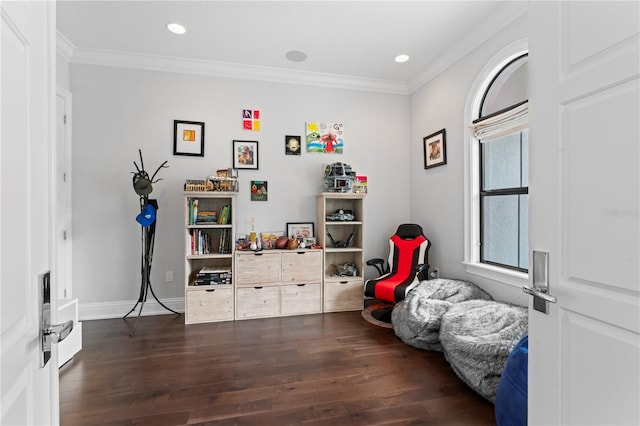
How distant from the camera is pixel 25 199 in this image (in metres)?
0.61

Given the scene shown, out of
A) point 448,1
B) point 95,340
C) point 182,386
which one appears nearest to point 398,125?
point 448,1

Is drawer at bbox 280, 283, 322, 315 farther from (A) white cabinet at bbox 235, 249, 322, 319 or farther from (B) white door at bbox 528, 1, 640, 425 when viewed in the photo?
(B) white door at bbox 528, 1, 640, 425

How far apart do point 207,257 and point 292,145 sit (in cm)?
170

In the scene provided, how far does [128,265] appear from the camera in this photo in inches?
135

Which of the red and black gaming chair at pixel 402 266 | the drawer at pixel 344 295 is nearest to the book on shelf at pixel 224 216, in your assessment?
the drawer at pixel 344 295

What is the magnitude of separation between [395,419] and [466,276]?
1923 mm

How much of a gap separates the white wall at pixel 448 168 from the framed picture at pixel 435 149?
0.06m

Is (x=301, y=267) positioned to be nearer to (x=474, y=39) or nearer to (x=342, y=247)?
(x=342, y=247)

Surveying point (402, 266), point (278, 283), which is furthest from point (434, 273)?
point (278, 283)

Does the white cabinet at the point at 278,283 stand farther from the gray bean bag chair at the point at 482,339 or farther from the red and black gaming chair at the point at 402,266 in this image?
the gray bean bag chair at the point at 482,339

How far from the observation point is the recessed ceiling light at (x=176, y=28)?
9.37 ft

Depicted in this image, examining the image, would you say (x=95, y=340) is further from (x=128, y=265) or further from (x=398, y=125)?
(x=398, y=125)

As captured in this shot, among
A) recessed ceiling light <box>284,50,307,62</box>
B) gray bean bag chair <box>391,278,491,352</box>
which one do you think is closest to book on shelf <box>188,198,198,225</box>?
recessed ceiling light <box>284,50,307,62</box>

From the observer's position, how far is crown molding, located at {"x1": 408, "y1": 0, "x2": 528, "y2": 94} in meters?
2.57
